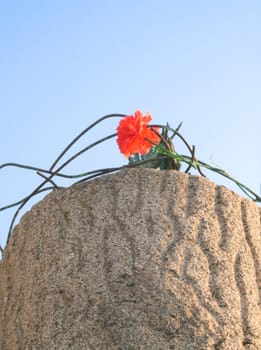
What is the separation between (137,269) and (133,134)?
2.41 ft

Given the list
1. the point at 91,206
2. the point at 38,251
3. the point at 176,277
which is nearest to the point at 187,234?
the point at 176,277

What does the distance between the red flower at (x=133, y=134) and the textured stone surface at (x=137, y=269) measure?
24 centimetres

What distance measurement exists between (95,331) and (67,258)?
34cm

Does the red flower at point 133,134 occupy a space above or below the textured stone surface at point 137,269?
above

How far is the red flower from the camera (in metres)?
3.84

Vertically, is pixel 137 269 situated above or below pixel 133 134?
below

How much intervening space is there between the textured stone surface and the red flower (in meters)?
0.24

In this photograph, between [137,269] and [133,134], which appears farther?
[133,134]

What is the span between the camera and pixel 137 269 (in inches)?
133

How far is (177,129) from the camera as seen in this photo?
3.99 m

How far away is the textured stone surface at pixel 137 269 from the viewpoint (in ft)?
10.8

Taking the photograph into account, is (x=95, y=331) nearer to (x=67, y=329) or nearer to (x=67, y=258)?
(x=67, y=329)

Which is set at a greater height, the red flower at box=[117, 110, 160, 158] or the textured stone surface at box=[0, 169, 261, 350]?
the red flower at box=[117, 110, 160, 158]

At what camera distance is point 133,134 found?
384 cm
